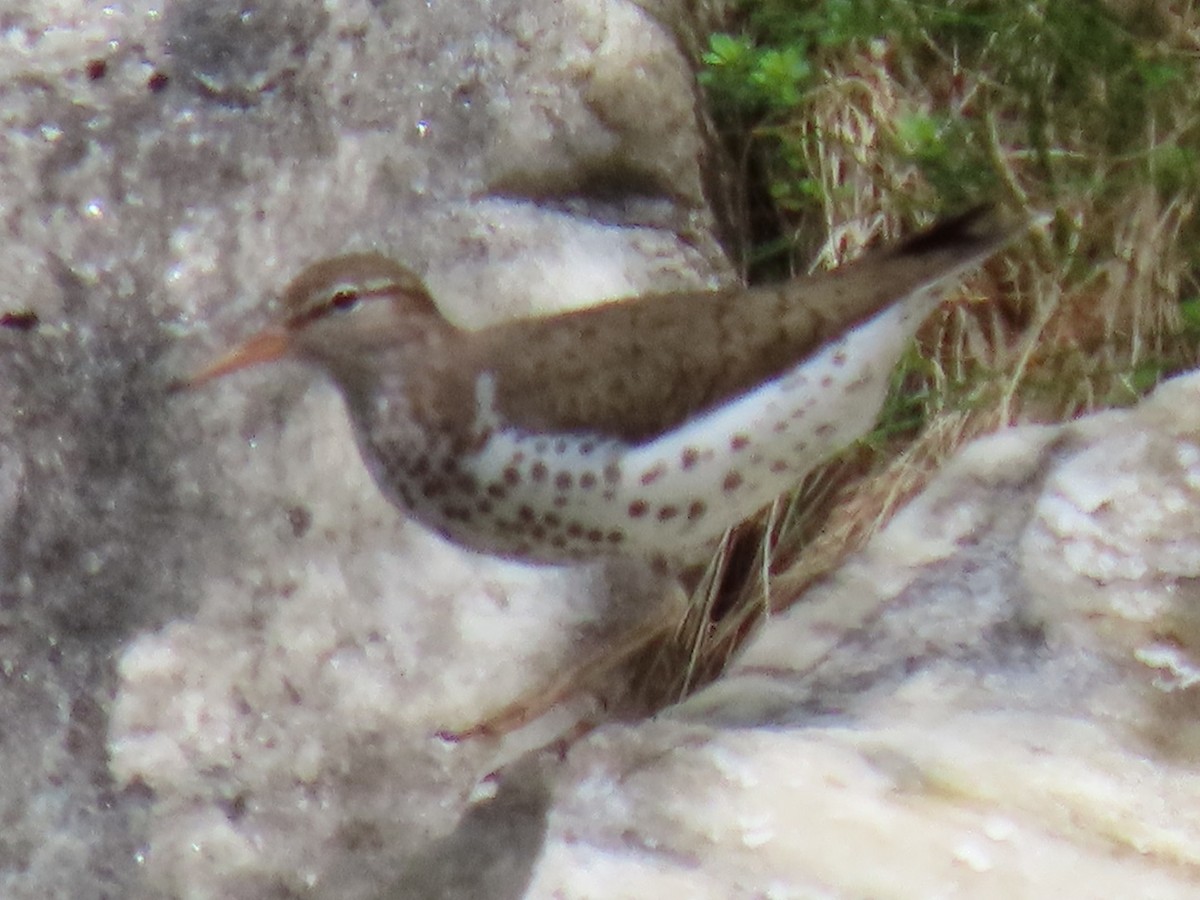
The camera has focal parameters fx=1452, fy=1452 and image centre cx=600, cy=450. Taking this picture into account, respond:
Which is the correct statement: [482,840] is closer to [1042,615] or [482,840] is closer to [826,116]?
[1042,615]

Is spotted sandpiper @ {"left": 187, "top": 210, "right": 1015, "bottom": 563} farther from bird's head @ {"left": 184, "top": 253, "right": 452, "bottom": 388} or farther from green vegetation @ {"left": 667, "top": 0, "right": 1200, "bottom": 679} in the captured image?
green vegetation @ {"left": 667, "top": 0, "right": 1200, "bottom": 679}

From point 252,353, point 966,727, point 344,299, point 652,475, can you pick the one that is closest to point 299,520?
point 252,353

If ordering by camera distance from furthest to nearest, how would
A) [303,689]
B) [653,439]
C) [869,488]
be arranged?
1. [869,488]
2. [303,689]
3. [653,439]

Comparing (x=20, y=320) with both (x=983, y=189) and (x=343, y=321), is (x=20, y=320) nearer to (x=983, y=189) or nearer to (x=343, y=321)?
(x=343, y=321)

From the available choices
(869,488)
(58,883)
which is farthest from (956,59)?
(58,883)

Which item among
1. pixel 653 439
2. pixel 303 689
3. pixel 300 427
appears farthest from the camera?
pixel 300 427
